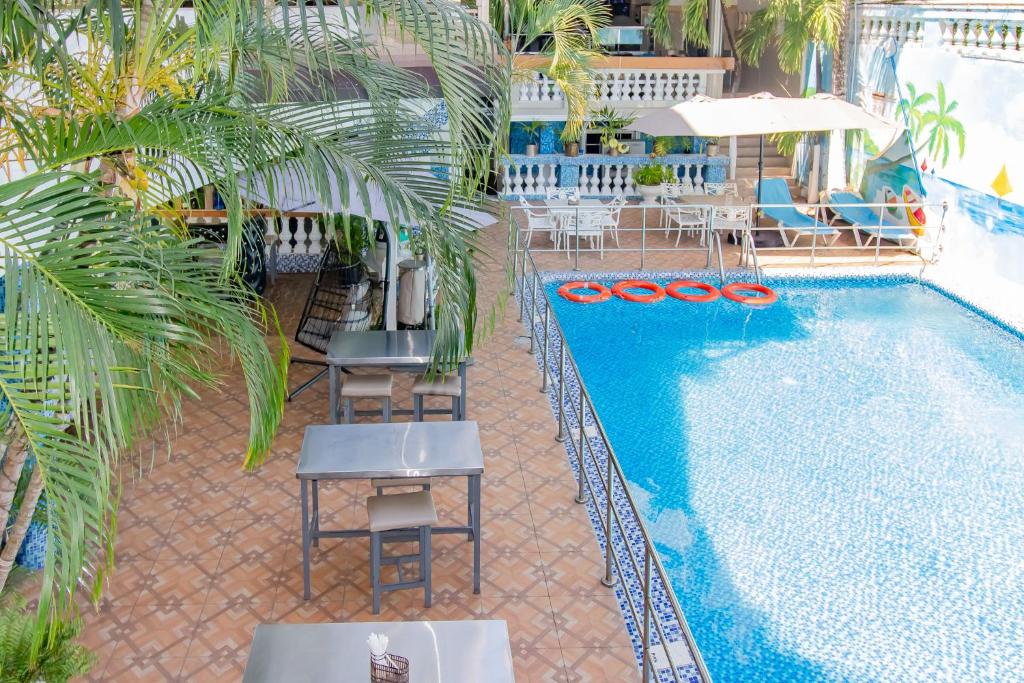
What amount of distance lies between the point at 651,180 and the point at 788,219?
3.40 metres

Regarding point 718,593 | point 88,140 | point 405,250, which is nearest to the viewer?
point 88,140

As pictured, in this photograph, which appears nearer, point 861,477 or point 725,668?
point 725,668

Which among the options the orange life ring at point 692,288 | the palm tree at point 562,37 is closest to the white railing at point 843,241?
the orange life ring at point 692,288

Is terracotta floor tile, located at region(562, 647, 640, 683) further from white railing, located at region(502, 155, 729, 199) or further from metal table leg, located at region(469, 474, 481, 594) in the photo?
white railing, located at region(502, 155, 729, 199)

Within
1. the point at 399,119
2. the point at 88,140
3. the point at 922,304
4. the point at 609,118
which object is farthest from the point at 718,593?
the point at 609,118

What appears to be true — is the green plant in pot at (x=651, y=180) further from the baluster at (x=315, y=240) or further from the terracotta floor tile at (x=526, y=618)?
the terracotta floor tile at (x=526, y=618)

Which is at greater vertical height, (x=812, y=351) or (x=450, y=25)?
(x=450, y=25)

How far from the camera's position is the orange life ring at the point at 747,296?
13.6 meters

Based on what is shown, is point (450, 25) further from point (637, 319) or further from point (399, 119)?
point (637, 319)

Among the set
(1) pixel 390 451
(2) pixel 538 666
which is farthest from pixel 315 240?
(2) pixel 538 666

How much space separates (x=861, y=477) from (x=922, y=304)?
19.1ft

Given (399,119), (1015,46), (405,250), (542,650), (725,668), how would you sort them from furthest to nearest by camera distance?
(1015,46) < (405,250) < (725,668) < (542,650) < (399,119)

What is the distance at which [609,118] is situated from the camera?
63.6 feet

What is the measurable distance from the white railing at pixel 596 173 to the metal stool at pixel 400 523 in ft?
44.4
